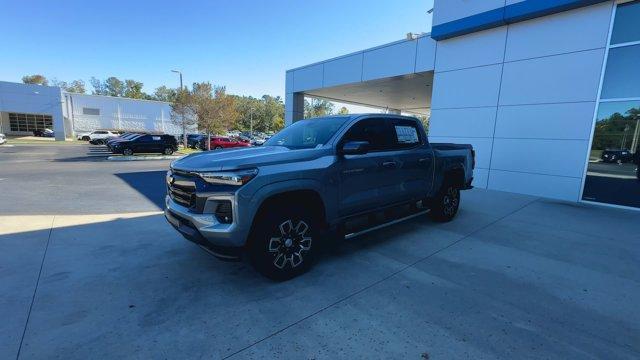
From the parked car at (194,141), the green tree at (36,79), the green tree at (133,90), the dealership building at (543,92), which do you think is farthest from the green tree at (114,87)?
the dealership building at (543,92)

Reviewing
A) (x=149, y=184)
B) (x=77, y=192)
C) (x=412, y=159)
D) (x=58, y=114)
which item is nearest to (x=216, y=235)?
(x=412, y=159)

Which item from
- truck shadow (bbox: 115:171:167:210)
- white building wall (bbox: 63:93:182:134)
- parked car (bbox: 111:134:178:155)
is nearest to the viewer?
truck shadow (bbox: 115:171:167:210)

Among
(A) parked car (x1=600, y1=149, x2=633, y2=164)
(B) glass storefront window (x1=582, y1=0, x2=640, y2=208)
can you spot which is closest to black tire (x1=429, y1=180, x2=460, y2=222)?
(B) glass storefront window (x1=582, y1=0, x2=640, y2=208)

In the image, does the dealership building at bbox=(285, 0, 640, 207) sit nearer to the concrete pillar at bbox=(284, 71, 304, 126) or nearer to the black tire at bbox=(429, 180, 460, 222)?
the black tire at bbox=(429, 180, 460, 222)

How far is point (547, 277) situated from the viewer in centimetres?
388

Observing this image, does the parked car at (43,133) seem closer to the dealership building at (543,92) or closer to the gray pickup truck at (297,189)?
the dealership building at (543,92)

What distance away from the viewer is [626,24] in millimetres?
8055

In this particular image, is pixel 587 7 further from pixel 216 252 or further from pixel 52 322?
pixel 52 322

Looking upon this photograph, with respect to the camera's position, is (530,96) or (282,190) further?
(530,96)

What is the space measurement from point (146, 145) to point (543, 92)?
2204 cm

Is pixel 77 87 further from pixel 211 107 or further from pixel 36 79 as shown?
pixel 211 107

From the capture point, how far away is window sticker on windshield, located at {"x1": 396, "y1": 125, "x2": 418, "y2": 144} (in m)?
4.97

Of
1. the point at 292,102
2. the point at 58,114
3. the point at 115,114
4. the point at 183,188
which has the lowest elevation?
the point at 183,188

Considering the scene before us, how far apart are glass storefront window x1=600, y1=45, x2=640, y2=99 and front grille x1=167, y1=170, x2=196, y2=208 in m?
10.7
